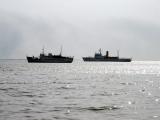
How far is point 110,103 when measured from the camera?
30391 mm

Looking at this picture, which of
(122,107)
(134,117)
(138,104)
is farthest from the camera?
(138,104)

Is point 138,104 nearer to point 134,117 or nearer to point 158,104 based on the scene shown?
point 158,104

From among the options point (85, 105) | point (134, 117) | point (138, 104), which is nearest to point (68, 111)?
point (85, 105)

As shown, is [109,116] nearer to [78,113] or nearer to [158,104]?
[78,113]

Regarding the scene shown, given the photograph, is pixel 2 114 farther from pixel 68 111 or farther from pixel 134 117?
pixel 134 117

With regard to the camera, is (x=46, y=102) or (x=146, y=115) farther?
(x=46, y=102)

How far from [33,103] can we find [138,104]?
9.33 m

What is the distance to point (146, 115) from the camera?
78.4 feet

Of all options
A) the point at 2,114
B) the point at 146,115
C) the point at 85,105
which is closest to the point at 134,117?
the point at 146,115

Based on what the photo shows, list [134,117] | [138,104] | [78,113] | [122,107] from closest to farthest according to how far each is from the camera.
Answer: [134,117] → [78,113] → [122,107] → [138,104]

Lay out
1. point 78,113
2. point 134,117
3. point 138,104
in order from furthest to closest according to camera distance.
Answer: point 138,104, point 78,113, point 134,117

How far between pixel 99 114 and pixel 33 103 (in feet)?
25.6

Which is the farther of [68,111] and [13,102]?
[13,102]

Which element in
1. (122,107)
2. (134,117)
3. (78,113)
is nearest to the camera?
A: (134,117)
